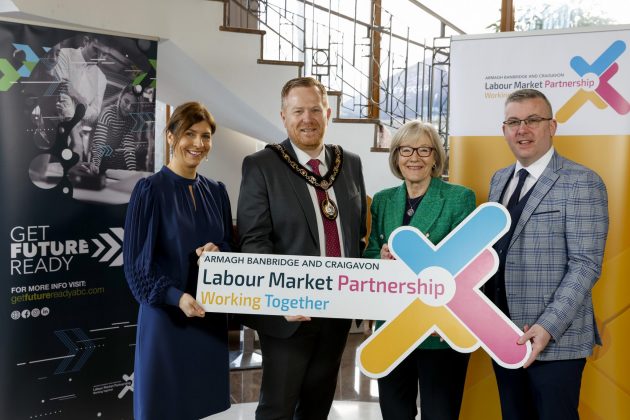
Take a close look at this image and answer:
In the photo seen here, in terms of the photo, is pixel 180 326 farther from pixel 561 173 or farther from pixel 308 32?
pixel 308 32

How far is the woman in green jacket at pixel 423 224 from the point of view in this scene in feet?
7.07

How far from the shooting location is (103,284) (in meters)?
3.28

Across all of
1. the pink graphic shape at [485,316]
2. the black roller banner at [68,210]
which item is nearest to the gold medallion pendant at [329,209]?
the pink graphic shape at [485,316]

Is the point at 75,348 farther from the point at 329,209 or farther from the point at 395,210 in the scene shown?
the point at 395,210

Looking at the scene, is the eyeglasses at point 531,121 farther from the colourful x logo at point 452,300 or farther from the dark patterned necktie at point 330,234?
the dark patterned necktie at point 330,234

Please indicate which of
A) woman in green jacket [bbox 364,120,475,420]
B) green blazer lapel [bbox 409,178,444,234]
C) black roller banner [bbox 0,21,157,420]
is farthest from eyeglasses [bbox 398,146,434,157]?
black roller banner [bbox 0,21,157,420]

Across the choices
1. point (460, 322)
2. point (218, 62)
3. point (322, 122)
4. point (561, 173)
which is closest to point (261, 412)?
point (460, 322)

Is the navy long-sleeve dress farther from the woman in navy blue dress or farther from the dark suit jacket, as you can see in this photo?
the dark suit jacket

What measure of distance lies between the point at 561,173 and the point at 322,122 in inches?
33.0

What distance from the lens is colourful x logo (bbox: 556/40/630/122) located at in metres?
2.65

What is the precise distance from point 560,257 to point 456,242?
0.36 metres

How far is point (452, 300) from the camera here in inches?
79.5

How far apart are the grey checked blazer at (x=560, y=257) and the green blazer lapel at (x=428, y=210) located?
274mm

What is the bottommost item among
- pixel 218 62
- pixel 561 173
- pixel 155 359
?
pixel 155 359
